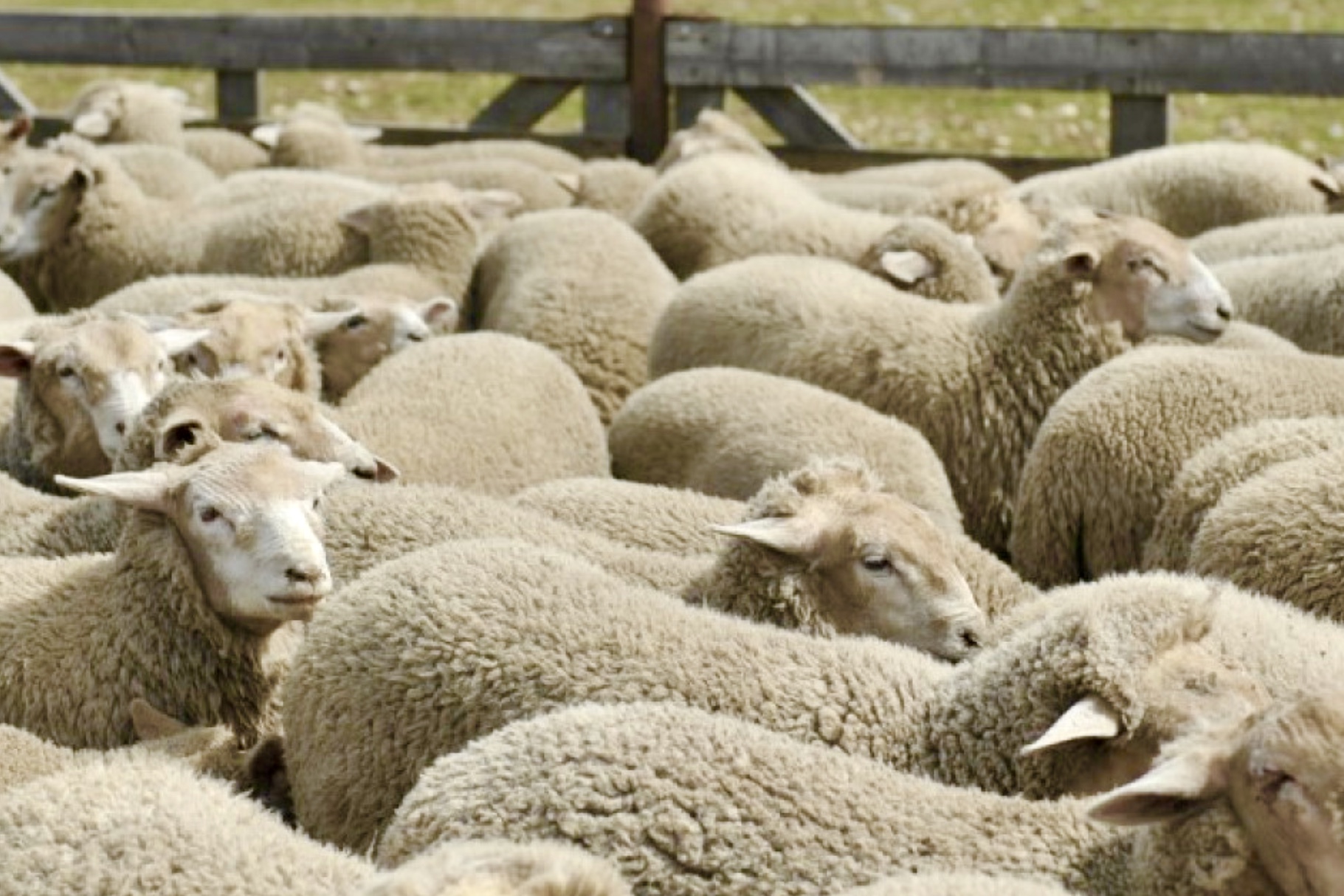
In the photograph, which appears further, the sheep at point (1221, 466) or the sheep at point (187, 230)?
the sheep at point (187, 230)

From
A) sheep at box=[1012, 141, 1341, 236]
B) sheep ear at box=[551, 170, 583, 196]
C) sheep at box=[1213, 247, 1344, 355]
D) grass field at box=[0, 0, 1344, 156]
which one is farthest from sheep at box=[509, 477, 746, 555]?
grass field at box=[0, 0, 1344, 156]

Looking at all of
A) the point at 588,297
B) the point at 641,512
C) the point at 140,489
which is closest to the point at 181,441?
the point at 140,489

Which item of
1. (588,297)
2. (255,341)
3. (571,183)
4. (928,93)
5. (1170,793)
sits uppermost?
(1170,793)

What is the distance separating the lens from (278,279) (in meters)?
8.06

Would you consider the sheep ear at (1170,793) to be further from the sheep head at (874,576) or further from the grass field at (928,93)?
the grass field at (928,93)

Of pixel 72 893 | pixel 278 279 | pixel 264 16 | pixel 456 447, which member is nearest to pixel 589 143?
pixel 264 16

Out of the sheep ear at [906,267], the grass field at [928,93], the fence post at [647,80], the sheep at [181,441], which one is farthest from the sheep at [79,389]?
the grass field at [928,93]

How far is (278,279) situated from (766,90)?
13.2 ft

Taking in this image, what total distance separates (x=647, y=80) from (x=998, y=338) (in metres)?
4.74

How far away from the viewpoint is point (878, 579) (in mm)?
4840

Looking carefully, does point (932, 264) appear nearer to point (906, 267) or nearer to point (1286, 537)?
point (906, 267)

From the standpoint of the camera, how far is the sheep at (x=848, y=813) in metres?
3.21

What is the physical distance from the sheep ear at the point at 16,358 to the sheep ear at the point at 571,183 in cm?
399

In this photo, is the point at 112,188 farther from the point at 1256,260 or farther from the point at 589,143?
the point at 1256,260
